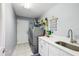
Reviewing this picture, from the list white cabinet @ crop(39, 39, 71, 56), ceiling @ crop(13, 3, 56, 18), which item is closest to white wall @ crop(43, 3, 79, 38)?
ceiling @ crop(13, 3, 56, 18)

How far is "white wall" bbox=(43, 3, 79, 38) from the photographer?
47.9 inches

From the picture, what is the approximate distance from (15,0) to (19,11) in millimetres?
155

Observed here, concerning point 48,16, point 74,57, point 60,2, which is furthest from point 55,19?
point 74,57

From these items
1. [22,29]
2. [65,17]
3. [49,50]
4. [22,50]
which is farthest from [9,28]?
[65,17]

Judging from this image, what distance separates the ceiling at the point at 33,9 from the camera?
113 cm

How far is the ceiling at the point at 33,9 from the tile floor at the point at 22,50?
1.50 ft

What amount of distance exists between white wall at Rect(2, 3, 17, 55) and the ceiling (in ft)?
0.29

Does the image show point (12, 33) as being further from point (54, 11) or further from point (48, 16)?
point (54, 11)

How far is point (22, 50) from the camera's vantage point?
118 centimetres

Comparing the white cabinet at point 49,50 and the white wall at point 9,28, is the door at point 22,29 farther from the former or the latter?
the white cabinet at point 49,50

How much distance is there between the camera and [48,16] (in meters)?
1.26

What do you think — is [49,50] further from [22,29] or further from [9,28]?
[9,28]

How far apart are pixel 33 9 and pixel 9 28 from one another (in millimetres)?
439

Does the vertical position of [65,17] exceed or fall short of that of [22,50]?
it exceeds it
